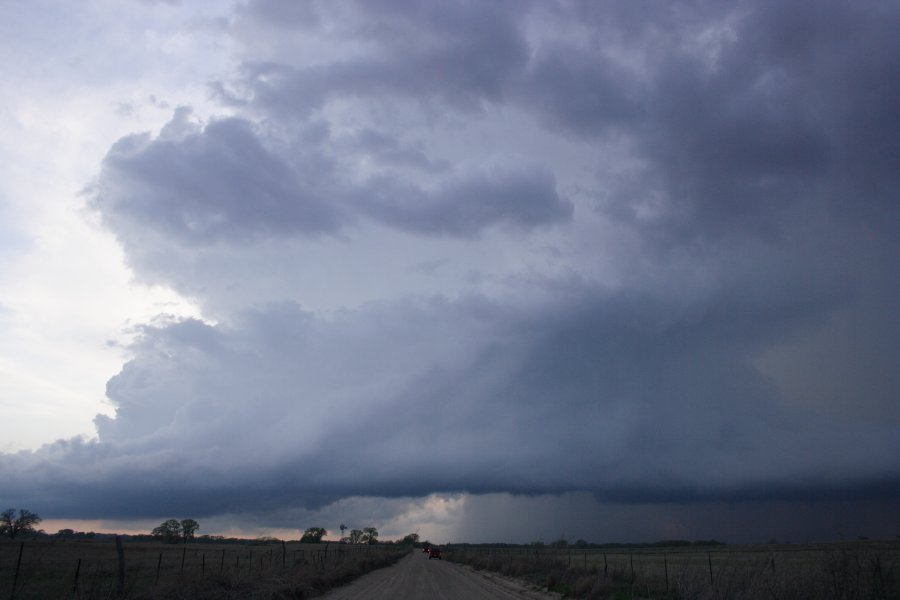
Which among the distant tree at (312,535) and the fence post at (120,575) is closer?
the fence post at (120,575)

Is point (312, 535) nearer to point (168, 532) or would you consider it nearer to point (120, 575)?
point (168, 532)

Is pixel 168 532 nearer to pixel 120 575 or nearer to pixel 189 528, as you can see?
pixel 189 528

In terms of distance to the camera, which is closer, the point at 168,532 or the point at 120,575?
the point at 120,575

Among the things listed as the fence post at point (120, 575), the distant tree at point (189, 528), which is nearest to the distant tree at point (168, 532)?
the distant tree at point (189, 528)

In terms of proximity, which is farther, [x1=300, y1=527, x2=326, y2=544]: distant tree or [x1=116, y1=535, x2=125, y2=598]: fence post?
[x1=300, y1=527, x2=326, y2=544]: distant tree

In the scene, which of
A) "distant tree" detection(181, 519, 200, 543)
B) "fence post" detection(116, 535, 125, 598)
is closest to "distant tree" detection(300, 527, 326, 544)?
"distant tree" detection(181, 519, 200, 543)

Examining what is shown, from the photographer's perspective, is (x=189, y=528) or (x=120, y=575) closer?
(x=120, y=575)

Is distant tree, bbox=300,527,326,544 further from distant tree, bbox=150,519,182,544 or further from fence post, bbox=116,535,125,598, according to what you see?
fence post, bbox=116,535,125,598

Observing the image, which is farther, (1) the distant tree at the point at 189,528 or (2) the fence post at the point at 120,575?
(1) the distant tree at the point at 189,528

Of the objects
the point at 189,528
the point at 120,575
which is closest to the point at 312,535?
the point at 189,528

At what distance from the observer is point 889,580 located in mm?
14125

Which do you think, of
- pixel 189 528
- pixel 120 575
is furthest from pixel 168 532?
pixel 120 575

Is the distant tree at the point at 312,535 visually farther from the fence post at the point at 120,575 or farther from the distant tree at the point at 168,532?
the fence post at the point at 120,575

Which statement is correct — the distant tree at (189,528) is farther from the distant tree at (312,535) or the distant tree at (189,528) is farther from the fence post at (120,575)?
the fence post at (120,575)
